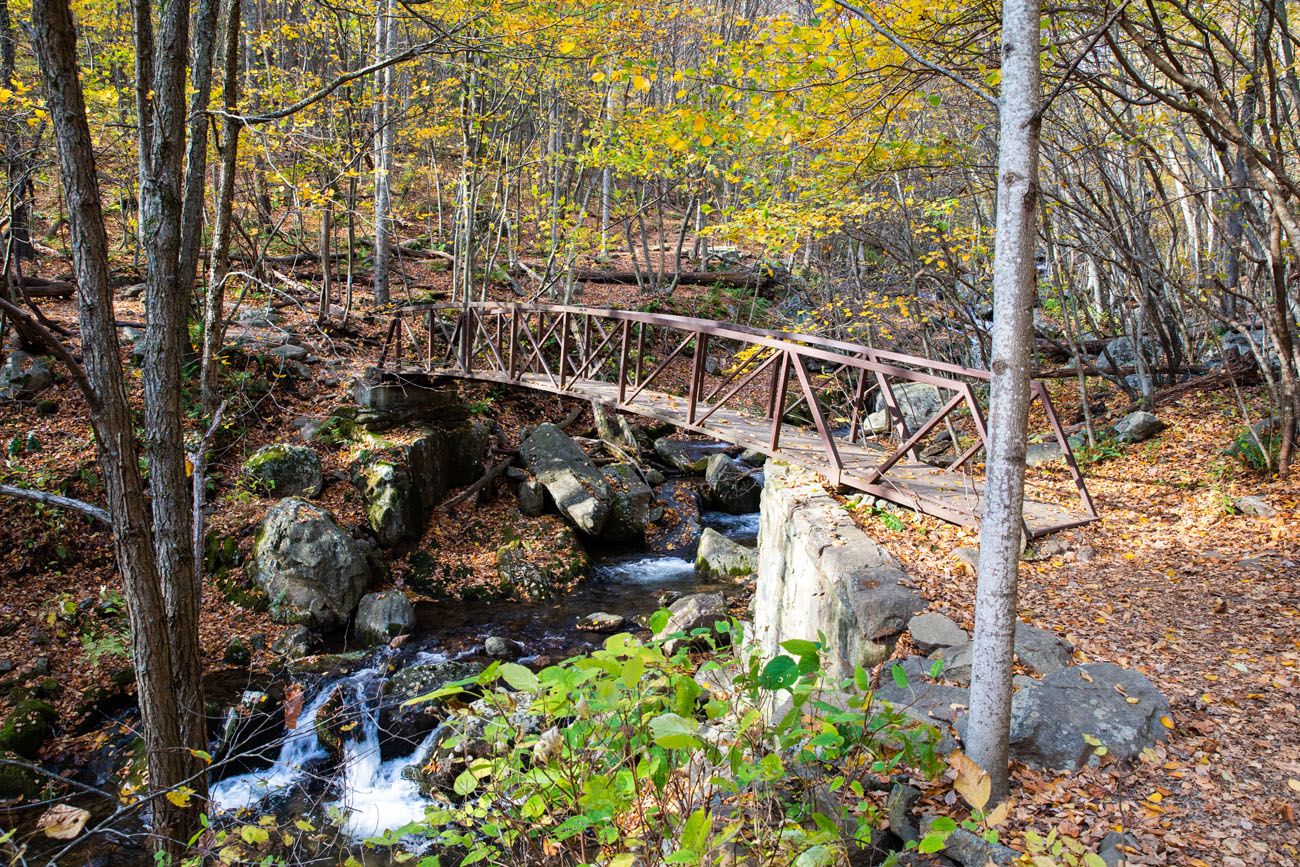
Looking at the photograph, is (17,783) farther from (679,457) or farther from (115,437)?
(679,457)

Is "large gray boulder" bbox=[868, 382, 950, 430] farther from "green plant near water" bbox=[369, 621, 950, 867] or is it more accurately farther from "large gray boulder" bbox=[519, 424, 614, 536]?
"green plant near water" bbox=[369, 621, 950, 867]

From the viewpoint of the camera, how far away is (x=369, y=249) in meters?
16.9

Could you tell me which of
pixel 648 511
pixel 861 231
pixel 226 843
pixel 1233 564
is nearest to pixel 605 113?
pixel 861 231

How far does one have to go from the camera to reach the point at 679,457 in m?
13.4

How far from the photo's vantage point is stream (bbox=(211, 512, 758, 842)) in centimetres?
570

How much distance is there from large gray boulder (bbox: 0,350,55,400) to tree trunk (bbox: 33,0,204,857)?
7.07 meters

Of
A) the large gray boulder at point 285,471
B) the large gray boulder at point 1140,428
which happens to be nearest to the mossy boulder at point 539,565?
the large gray boulder at point 285,471

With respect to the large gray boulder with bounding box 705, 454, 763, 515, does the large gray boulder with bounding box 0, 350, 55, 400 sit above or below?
above

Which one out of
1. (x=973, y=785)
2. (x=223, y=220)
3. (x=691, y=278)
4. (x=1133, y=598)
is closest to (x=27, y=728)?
(x=223, y=220)

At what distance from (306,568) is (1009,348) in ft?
25.2

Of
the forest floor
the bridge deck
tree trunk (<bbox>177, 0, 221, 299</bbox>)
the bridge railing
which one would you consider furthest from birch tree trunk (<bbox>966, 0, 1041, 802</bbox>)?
tree trunk (<bbox>177, 0, 221, 299</bbox>)

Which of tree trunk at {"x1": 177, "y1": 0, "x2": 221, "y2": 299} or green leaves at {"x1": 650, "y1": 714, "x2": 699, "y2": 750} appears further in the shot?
tree trunk at {"x1": 177, "y1": 0, "x2": 221, "y2": 299}

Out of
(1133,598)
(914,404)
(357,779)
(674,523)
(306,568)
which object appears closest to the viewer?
(1133,598)

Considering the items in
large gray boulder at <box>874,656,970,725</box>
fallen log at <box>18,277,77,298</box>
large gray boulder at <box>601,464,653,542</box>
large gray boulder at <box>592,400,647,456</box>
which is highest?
fallen log at <box>18,277,77,298</box>
